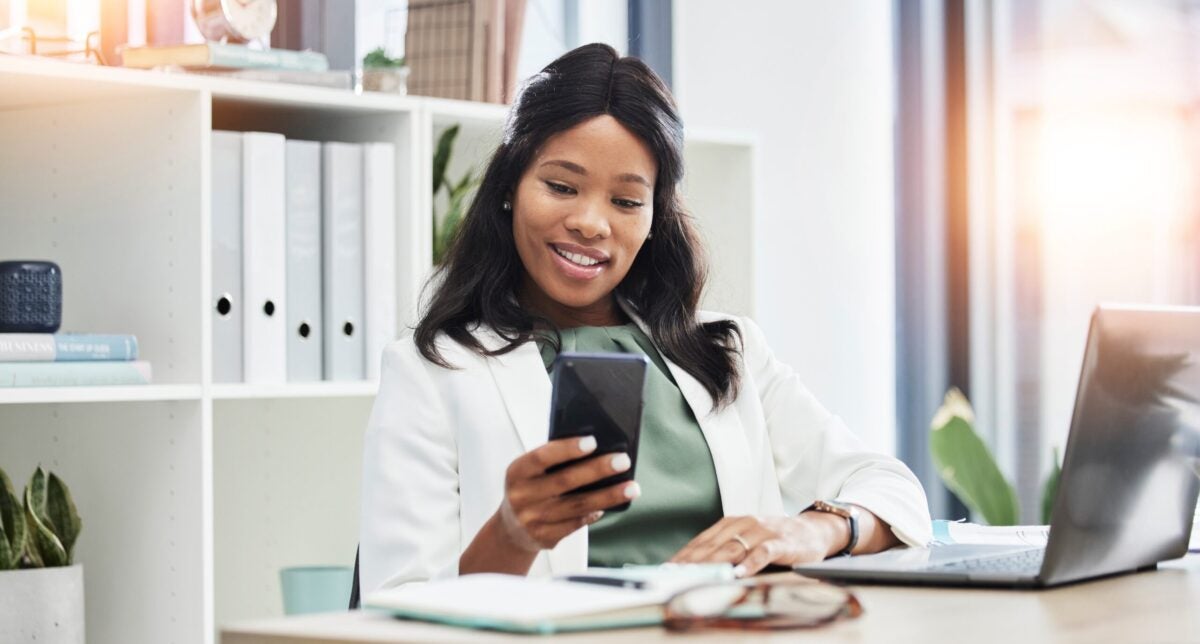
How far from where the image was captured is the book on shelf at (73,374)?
1.97 metres

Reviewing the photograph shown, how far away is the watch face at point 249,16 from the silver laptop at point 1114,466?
149cm

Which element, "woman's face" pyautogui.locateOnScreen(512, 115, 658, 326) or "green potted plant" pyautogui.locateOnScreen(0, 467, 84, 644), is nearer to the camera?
"woman's face" pyautogui.locateOnScreen(512, 115, 658, 326)

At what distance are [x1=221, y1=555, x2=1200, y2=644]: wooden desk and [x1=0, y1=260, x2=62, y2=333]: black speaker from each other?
1.17 metres

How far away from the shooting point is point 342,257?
7.66 feet

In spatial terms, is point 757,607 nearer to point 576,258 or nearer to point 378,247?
point 576,258

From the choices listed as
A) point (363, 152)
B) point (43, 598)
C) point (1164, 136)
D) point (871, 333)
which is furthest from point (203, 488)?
point (1164, 136)

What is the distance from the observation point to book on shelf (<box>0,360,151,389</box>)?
197 centimetres

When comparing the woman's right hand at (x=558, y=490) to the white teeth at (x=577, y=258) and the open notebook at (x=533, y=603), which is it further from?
the white teeth at (x=577, y=258)

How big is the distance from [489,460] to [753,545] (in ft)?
1.35

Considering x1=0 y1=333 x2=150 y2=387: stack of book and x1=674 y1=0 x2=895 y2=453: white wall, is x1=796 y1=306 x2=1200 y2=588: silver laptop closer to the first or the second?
x1=0 y1=333 x2=150 y2=387: stack of book

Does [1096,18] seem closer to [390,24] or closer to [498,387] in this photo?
[390,24]

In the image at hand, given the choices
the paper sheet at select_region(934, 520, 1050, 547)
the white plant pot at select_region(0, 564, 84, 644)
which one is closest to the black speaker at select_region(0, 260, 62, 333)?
the white plant pot at select_region(0, 564, 84, 644)

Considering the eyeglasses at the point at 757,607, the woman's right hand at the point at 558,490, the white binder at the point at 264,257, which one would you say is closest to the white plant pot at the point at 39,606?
the white binder at the point at 264,257

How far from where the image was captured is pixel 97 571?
226cm
